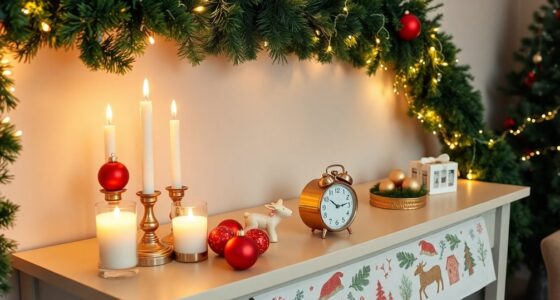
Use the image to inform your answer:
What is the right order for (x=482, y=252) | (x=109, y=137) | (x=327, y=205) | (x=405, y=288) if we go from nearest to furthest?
(x=109, y=137) < (x=327, y=205) < (x=405, y=288) < (x=482, y=252)

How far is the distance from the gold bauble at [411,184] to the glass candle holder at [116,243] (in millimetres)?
791

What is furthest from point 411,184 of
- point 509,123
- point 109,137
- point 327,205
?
point 509,123

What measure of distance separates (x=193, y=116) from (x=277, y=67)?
0.30 m

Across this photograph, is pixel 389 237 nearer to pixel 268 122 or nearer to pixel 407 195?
pixel 407 195

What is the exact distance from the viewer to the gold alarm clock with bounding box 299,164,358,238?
4.31 feet

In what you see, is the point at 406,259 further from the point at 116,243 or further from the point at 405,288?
the point at 116,243

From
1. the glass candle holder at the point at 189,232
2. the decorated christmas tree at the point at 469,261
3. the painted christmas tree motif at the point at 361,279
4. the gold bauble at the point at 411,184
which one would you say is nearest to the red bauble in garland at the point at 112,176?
the glass candle holder at the point at 189,232

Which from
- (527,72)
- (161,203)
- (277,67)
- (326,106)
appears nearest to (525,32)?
(527,72)

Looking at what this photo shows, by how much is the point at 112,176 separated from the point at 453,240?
0.90 metres

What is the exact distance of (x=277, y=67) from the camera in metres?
1.67

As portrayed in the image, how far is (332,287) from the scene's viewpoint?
4.19 ft

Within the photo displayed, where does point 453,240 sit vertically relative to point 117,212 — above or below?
below

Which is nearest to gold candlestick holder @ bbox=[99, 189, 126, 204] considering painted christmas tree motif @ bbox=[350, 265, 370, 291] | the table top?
the table top

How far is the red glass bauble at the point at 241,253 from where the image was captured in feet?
3.54
